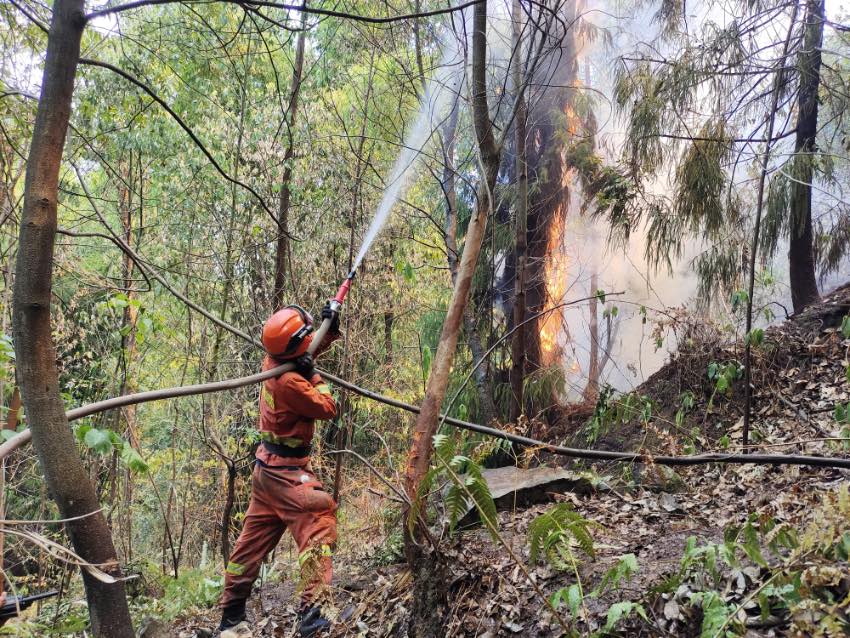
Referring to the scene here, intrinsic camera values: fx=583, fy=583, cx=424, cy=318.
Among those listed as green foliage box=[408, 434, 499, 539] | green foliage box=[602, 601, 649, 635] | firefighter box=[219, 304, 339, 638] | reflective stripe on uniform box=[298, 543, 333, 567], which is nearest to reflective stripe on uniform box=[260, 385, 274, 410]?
firefighter box=[219, 304, 339, 638]

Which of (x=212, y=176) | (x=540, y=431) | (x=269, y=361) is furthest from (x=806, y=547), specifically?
(x=212, y=176)

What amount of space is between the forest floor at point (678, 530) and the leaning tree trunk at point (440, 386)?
0.12m

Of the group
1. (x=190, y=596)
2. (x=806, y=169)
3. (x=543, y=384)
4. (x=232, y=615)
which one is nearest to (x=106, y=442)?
(x=232, y=615)

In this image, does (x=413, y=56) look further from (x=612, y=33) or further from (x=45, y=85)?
(x=45, y=85)

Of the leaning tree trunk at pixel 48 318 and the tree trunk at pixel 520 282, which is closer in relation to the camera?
the leaning tree trunk at pixel 48 318

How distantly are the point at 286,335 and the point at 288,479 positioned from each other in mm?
1125

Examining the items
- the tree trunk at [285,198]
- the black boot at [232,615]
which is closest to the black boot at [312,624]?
the black boot at [232,615]

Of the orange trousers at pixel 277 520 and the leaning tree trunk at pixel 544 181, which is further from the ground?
the leaning tree trunk at pixel 544 181

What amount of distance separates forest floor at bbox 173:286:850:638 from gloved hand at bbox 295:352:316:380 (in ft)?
4.77

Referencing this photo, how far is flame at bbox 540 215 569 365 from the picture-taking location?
27.6 feet

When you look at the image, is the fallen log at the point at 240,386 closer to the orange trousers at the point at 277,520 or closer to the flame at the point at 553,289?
the orange trousers at the point at 277,520

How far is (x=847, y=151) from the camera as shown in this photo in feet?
19.5

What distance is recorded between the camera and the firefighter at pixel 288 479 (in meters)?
3.96

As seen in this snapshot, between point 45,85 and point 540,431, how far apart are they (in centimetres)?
633
